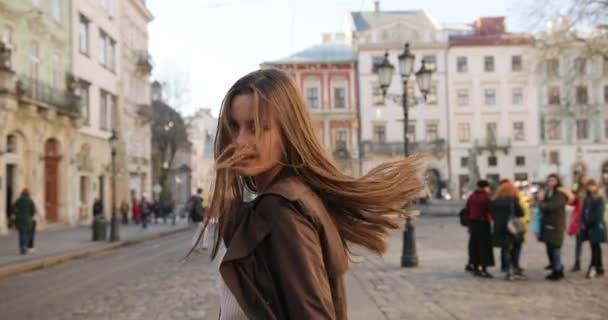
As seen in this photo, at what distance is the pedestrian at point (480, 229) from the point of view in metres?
11.8

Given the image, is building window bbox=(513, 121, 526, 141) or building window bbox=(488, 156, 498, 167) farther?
building window bbox=(513, 121, 526, 141)

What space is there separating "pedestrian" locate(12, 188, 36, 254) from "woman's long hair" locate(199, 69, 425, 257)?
17.3 meters

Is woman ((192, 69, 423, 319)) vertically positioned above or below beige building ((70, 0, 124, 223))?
below

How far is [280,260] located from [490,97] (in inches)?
2589

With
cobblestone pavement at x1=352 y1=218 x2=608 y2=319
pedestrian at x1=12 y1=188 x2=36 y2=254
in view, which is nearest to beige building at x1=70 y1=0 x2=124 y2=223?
pedestrian at x1=12 y1=188 x2=36 y2=254

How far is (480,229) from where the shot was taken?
11984mm

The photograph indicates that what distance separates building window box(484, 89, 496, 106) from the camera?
64375mm

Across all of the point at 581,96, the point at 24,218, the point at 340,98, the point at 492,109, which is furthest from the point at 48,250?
the point at 492,109

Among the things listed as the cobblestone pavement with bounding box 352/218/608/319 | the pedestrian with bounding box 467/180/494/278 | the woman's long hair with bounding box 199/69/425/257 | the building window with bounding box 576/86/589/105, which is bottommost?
the cobblestone pavement with bounding box 352/218/608/319

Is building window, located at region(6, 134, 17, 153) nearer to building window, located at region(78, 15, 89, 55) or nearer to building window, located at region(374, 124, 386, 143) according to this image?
building window, located at region(78, 15, 89, 55)

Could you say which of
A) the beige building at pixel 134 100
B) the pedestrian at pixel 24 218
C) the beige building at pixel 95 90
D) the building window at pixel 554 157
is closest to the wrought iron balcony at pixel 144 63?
the beige building at pixel 134 100

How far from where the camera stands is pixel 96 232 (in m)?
23.3

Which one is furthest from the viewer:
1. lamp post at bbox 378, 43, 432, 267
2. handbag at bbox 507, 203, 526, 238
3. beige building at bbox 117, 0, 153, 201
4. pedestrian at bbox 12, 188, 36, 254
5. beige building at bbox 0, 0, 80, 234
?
beige building at bbox 117, 0, 153, 201

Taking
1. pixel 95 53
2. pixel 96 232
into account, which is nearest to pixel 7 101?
pixel 96 232
